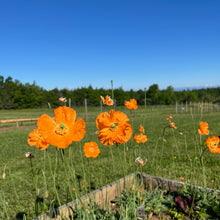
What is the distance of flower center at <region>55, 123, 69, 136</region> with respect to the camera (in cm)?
64

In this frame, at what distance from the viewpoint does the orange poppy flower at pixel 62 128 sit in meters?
0.61

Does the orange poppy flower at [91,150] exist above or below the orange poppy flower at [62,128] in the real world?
below

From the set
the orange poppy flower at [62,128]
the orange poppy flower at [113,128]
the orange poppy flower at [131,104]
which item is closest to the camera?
the orange poppy flower at [62,128]

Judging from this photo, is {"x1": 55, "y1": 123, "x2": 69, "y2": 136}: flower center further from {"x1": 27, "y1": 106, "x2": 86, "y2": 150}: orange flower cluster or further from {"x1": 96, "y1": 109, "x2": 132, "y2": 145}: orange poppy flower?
{"x1": 96, "y1": 109, "x2": 132, "y2": 145}: orange poppy flower

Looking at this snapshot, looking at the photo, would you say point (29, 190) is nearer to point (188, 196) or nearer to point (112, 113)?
point (188, 196)

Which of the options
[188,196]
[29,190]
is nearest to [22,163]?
[29,190]

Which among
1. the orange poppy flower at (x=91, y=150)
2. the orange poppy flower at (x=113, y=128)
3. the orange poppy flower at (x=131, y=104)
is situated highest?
the orange poppy flower at (x=131, y=104)

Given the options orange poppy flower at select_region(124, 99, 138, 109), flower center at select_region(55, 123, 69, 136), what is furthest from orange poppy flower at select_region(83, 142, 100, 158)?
flower center at select_region(55, 123, 69, 136)

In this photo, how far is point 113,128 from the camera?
80cm

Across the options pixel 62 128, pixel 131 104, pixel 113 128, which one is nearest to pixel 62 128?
pixel 62 128

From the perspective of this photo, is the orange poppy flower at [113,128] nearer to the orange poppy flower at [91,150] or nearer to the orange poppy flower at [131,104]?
the orange poppy flower at [131,104]

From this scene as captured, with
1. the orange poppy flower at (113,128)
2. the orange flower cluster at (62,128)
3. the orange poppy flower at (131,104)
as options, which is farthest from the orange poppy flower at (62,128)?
the orange poppy flower at (131,104)

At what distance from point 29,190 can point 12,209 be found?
1.40 feet

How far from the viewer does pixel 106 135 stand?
777mm
